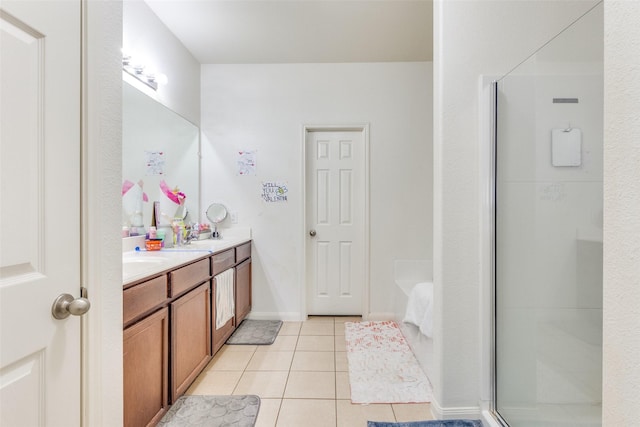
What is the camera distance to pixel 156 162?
2.59m

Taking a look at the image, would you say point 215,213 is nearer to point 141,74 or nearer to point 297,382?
point 141,74

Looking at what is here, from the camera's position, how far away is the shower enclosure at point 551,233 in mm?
1242

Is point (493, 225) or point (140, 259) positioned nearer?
point (493, 225)

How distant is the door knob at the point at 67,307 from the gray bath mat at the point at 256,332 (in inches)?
82.9

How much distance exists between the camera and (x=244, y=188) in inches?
132

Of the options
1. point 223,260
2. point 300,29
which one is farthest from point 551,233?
point 300,29

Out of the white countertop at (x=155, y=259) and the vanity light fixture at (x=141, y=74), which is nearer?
the white countertop at (x=155, y=259)

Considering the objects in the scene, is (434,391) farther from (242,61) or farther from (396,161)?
(242,61)

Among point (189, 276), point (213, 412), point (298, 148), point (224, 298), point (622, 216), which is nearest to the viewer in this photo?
point (622, 216)

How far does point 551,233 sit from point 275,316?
8.59 feet

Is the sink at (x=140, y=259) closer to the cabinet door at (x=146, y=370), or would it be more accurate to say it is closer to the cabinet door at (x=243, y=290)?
the cabinet door at (x=146, y=370)

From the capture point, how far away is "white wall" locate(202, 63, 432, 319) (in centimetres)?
329

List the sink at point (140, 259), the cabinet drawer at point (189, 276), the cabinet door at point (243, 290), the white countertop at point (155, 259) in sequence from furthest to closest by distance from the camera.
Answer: the cabinet door at point (243, 290)
the sink at point (140, 259)
the cabinet drawer at point (189, 276)
the white countertop at point (155, 259)

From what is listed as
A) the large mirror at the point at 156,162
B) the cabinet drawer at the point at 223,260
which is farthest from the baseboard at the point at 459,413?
the large mirror at the point at 156,162
